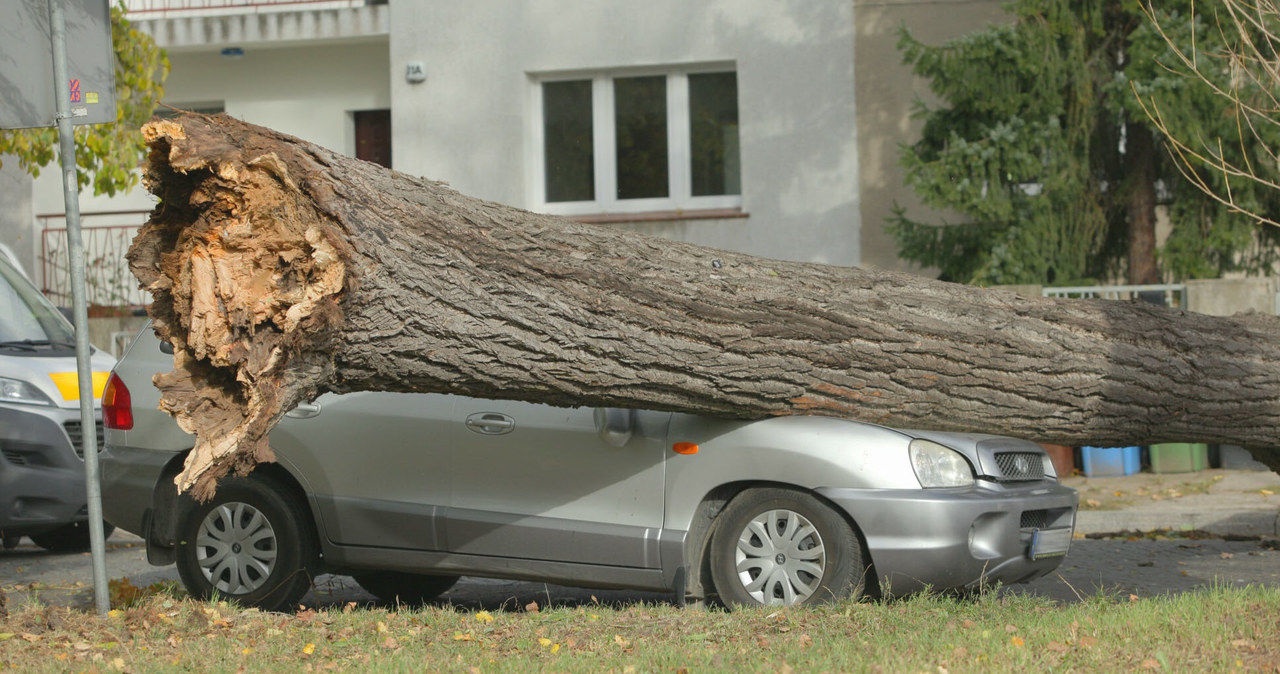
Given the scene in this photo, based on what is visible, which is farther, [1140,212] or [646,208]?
[646,208]

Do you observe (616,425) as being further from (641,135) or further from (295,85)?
(295,85)

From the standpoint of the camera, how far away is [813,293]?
6.12 meters

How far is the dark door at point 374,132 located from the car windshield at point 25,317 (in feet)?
24.0

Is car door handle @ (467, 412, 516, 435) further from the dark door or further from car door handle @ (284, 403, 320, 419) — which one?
the dark door

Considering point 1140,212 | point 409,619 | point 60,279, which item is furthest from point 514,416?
point 60,279

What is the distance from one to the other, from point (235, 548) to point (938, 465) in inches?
141

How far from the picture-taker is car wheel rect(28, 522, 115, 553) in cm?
978

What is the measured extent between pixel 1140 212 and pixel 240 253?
33.7 ft

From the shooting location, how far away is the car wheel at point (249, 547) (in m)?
6.78

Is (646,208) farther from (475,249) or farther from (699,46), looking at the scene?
Answer: (475,249)

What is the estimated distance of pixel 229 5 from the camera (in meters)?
16.1

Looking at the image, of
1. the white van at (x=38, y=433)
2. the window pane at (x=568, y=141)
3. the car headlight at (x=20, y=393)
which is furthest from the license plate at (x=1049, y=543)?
the window pane at (x=568, y=141)

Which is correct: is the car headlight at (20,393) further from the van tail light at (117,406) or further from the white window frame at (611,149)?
the white window frame at (611,149)

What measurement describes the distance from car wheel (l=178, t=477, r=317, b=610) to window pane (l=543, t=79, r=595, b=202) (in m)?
8.86
